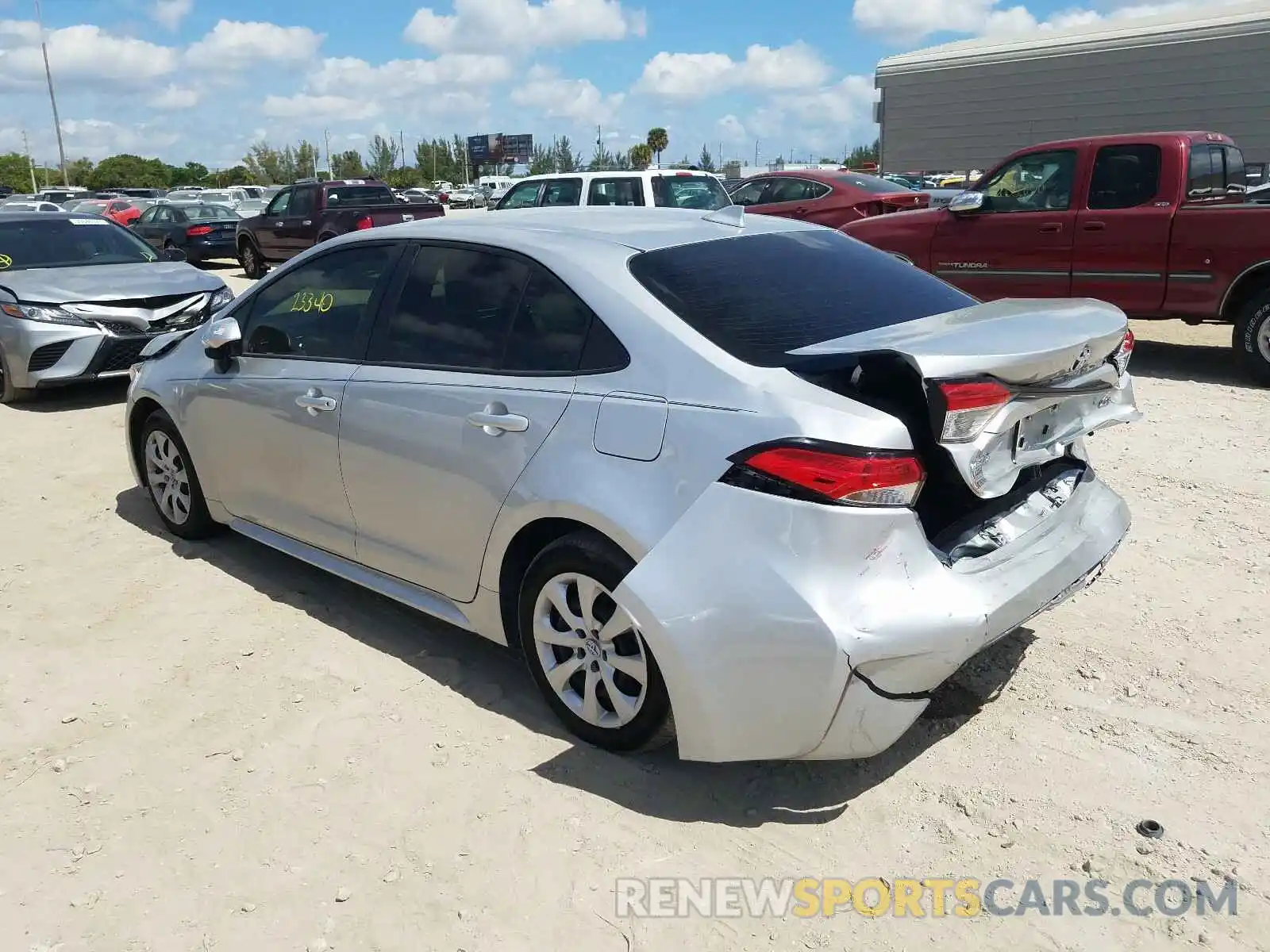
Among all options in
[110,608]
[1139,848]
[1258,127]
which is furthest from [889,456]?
[1258,127]

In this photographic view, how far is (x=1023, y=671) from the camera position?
3.69 m

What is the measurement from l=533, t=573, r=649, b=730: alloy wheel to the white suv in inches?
375

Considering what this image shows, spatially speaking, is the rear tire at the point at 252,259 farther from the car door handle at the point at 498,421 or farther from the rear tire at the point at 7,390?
the car door handle at the point at 498,421

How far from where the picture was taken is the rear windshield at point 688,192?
492 inches

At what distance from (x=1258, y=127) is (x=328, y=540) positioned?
19574 millimetres

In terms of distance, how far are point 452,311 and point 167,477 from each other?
2.37 m

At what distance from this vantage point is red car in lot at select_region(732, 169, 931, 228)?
1427 centimetres

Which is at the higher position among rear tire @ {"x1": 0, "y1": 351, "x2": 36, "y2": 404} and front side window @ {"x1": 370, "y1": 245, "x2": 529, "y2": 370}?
front side window @ {"x1": 370, "y1": 245, "x2": 529, "y2": 370}

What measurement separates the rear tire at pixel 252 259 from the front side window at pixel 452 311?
15.7m

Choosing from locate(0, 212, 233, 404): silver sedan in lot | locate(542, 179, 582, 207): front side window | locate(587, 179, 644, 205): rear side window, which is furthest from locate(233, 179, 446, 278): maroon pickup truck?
locate(0, 212, 233, 404): silver sedan in lot

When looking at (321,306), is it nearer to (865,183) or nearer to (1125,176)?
(1125,176)

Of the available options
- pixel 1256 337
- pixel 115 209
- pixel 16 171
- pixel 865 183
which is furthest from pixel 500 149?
pixel 1256 337

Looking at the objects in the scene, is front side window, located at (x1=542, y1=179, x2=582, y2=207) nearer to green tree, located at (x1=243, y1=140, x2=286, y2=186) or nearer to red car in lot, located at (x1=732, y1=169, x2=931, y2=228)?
red car in lot, located at (x1=732, y1=169, x2=931, y2=228)

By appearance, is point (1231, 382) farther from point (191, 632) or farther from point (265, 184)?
point (265, 184)
